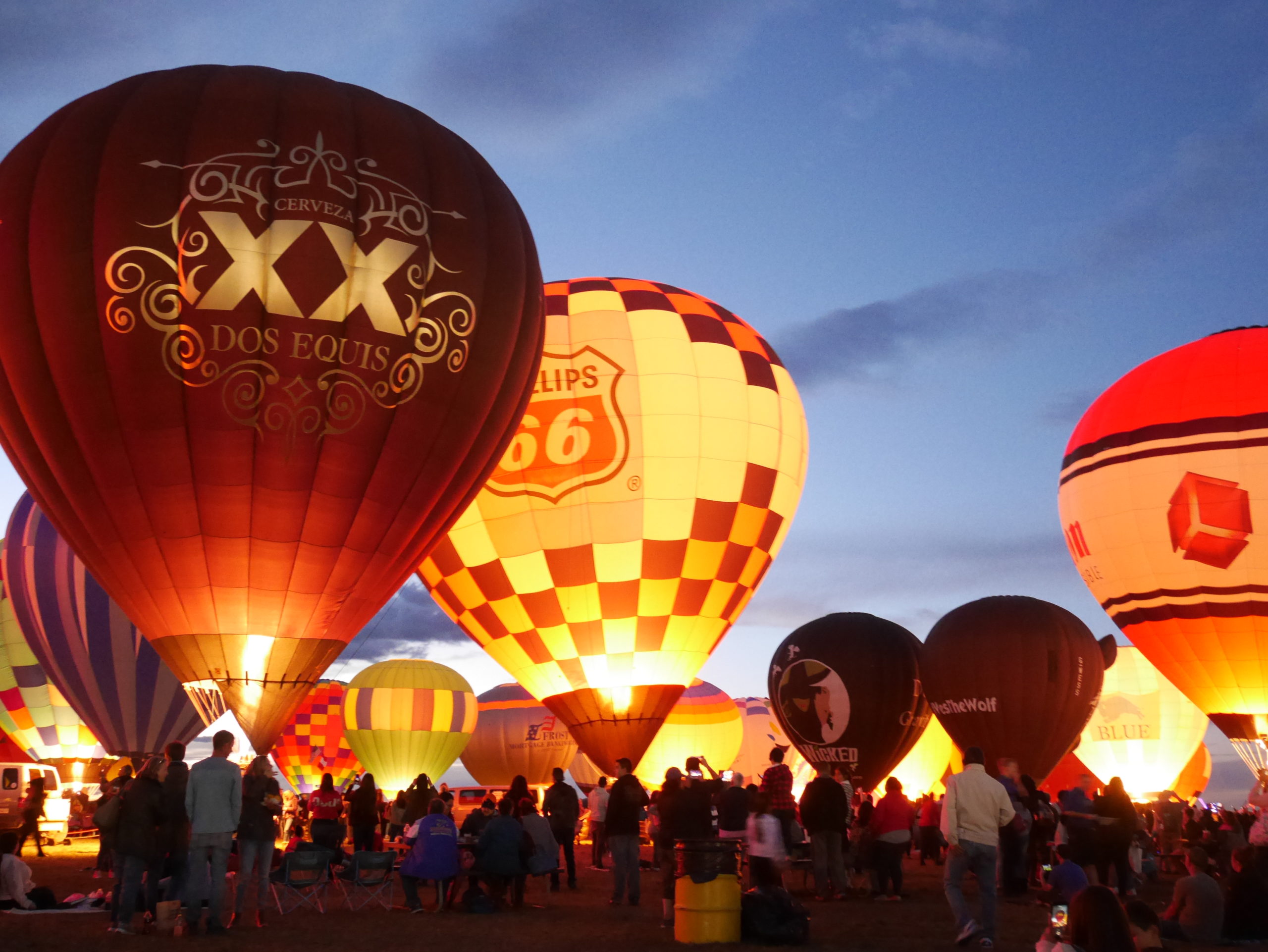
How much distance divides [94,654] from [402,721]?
1151 cm

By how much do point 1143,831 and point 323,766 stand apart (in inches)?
1236

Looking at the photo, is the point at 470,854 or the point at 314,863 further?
the point at 470,854

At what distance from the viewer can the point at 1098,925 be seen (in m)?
5.12

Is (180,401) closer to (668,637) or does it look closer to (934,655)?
(668,637)

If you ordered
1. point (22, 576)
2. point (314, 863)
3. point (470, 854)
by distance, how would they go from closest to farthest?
point (314, 863) < point (470, 854) < point (22, 576)

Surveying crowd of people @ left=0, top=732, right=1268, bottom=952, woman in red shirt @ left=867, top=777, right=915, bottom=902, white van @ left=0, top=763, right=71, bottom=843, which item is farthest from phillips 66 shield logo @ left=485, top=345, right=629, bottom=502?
white van @ left=0, top=763, right=71, bottom=843

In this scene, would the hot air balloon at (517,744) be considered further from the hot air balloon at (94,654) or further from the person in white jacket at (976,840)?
the person in white jacket at (976,840)

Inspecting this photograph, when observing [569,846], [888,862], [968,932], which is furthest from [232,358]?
[968,932]

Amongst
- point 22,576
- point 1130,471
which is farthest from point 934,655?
point 22,576

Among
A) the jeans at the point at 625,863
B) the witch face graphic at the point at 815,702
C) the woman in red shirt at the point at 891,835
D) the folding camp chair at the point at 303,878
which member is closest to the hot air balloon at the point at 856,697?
the witch face graphic at the point at 815,702

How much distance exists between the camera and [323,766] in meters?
41.6

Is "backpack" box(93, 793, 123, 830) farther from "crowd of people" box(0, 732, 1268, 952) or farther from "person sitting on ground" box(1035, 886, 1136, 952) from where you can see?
"person sitting on ground" box(1035, 886, 1136, 952)

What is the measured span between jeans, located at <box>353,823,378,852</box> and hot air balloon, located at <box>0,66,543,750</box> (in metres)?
1.57

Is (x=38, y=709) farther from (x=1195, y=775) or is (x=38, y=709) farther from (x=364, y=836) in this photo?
(x=1195, y=775)
